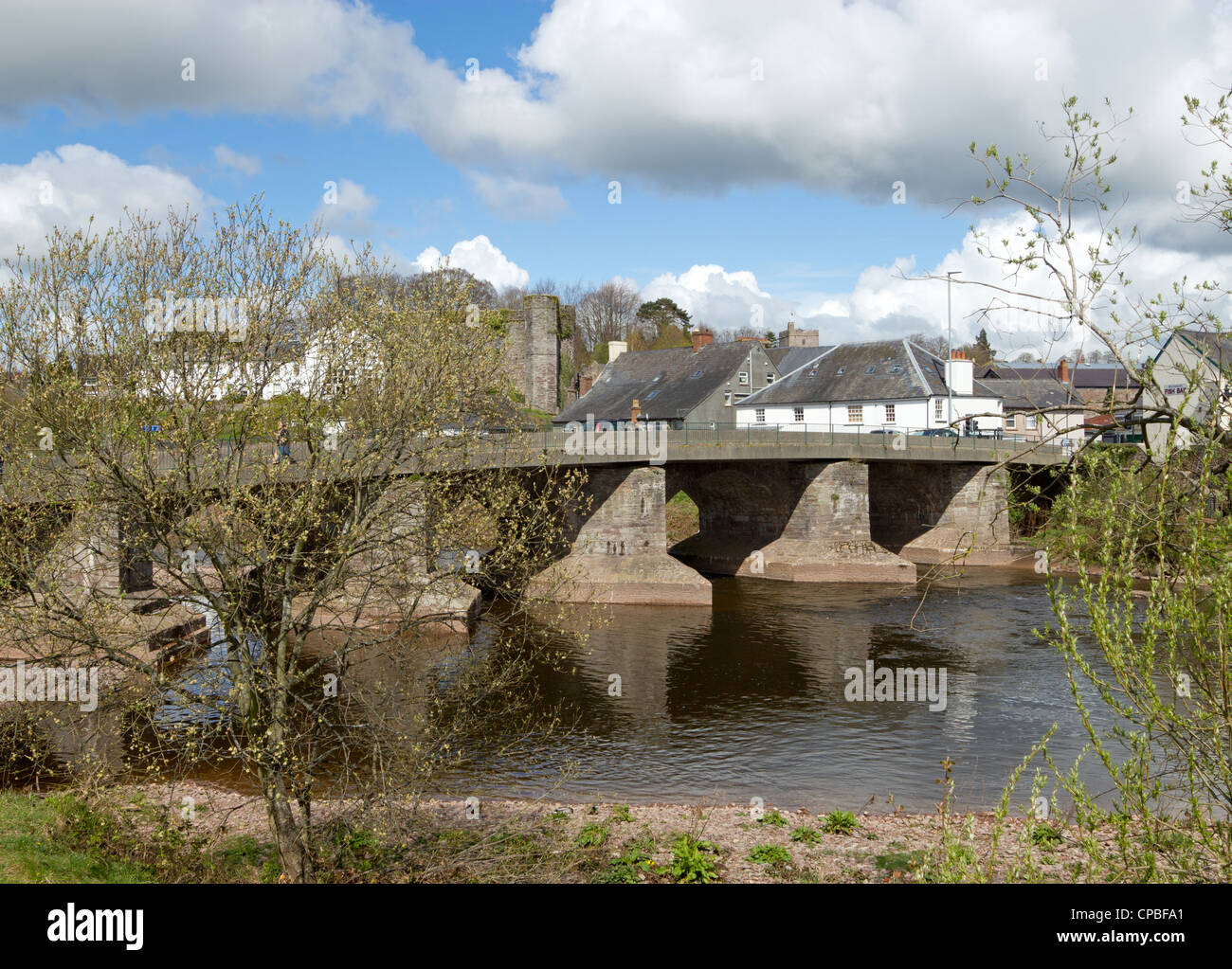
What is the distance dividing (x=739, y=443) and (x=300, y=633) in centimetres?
2856

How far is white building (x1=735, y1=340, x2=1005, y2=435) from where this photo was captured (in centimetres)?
5634

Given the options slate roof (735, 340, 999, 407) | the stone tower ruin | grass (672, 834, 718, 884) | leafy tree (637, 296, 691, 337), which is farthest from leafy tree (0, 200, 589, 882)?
leafy tree (637, 296, 691, 337)

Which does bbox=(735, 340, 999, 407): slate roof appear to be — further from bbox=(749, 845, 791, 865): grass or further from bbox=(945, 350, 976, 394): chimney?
bbox=(749, 845, 791, 865): grass

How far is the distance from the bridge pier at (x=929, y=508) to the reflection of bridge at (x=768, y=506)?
0.07 m

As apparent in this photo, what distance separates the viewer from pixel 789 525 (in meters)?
41.8

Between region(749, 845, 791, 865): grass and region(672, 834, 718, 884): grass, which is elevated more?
region(672, 834, 718, 884): grass

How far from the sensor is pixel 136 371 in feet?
35.2

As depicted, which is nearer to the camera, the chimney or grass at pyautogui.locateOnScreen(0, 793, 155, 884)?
grass at pyautogui.locateOnScreen(0, 793, 155, 884)

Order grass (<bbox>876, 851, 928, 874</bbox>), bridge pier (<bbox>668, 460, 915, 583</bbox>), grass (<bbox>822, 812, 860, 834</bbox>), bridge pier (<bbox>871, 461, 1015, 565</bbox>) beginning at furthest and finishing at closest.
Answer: bridge pier (<bbox>871, 461, 1015, 565</bbox>)
bridge pier (<bbox>668, 460, 915, 583</bbox>)
grass (<bbox>822, 812, 860, 834</bbox>)
grass (<bbox>876, 851, 928, 874</bbox>)

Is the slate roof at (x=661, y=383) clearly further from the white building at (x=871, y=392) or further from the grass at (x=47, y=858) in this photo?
the grass at (x=47, y=858)

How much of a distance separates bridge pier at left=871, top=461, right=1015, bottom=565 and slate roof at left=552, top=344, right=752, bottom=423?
505 inches

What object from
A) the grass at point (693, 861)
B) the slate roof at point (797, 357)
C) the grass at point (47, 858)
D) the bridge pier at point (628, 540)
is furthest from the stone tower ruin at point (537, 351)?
the grass at point (693, 861)
